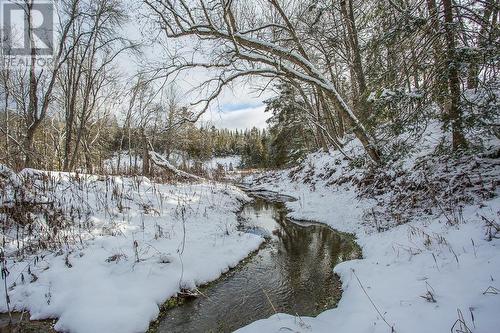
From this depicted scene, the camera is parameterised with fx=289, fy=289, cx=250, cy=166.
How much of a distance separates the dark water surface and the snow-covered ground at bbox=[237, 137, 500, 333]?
29 centimetres

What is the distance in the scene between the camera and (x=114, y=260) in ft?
14.0

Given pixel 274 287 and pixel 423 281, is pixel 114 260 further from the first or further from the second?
pixel 423 281

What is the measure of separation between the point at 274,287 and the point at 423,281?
75.7 inches

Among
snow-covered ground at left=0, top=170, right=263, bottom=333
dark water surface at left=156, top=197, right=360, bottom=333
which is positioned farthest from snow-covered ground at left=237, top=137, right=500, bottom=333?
snow-covered ground at left=0, top=170, right=263, bottom=333

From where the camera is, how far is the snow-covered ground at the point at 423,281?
102 inches

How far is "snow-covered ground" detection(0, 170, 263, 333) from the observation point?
11.0 ft

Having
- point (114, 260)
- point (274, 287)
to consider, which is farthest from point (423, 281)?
point (114, 260)

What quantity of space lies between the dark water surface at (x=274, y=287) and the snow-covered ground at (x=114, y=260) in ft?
0.91

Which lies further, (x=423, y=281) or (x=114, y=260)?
(x=114, y=260)

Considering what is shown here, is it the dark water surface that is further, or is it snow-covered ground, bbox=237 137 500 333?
the dark water surface

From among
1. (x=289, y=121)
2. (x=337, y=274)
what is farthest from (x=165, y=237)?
(x=289, y=121)

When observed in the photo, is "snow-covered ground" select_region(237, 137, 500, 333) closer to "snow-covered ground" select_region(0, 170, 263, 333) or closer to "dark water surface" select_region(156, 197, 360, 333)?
"dark water surface" select_region(156, 197, 360, 333)

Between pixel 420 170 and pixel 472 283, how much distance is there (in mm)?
4235

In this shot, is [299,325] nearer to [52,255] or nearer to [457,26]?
[52,255]
